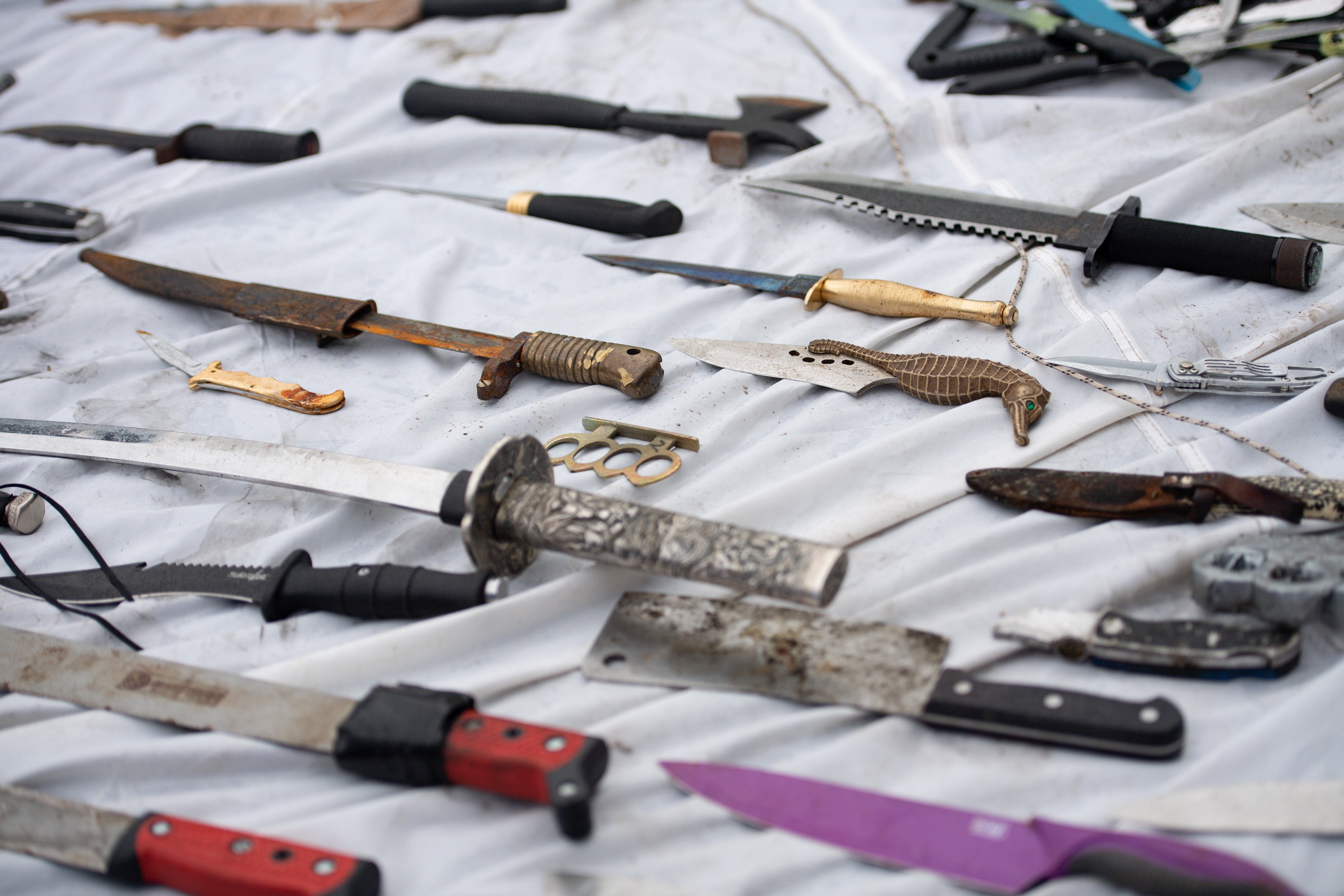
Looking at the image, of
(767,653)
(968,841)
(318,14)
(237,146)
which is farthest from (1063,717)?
(318,14)

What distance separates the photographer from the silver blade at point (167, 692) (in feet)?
3.83

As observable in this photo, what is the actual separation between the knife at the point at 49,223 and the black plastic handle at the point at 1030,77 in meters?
2.15

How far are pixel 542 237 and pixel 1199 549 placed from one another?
150cm

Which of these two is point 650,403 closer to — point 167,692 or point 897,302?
point 897,302

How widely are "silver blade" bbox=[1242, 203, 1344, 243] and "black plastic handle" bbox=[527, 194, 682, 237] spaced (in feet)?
3.91

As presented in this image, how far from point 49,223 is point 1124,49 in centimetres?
267

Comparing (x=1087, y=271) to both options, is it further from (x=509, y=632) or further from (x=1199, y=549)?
(x=509, y=632)

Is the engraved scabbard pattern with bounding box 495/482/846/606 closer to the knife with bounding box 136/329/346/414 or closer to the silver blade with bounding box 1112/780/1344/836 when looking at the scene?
the silver blade with bounding box 1112/780/1344/836

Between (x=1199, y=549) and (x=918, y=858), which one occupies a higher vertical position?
(x=1199, y=549)

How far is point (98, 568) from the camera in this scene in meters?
1.50

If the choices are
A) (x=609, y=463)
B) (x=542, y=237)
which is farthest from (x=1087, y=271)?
(x=542, y=237)

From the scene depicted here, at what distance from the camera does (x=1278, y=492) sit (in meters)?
1.20

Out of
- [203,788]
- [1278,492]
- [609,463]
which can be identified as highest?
[1278,492]

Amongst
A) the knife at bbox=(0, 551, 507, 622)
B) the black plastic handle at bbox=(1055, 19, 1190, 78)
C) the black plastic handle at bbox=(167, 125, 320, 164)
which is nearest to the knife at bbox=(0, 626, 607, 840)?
the knife at bbox=(0, 551, 507, 622)
